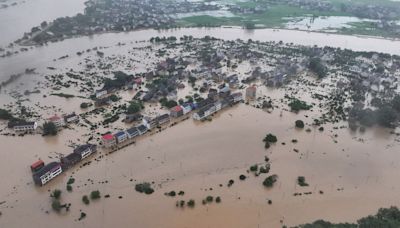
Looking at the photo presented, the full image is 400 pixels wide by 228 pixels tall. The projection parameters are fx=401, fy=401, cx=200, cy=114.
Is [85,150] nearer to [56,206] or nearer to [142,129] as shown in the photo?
[142,129]

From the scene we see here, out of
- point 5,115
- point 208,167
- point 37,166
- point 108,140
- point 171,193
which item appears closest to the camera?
point 171,193

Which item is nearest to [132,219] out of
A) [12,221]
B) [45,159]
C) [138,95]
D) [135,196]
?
[135,196]

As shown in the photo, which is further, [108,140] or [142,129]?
[142,129]

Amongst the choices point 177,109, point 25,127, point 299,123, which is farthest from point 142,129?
point 299,123

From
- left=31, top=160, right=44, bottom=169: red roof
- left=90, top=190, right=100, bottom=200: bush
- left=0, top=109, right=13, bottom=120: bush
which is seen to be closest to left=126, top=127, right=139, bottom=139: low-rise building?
left=31, top=160, right=44, bottom=169: red roof

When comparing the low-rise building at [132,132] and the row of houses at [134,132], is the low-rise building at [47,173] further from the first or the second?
the low-rise building at [132,132]

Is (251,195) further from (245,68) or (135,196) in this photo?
(245,68)

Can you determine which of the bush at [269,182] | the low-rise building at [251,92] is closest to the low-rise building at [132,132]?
the bush at [269,182]

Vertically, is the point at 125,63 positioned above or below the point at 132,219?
above
